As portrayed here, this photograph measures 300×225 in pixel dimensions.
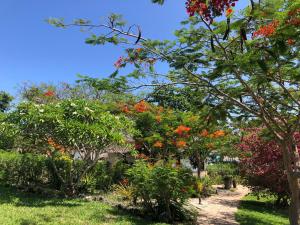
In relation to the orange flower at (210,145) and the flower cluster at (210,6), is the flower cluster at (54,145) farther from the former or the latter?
the flower cluster at (210,6)

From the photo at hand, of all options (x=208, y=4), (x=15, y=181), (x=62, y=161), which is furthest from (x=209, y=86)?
(x=15, y=181)

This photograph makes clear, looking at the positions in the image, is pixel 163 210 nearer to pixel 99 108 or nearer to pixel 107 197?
pixel 107 197

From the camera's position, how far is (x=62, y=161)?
1410cm

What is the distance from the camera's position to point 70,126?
37.2ft

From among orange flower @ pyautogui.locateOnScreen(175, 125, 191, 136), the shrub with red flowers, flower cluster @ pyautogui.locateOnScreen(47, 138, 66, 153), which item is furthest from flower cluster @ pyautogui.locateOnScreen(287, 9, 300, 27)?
orange flower @ pyautogui.locateOnScreen(175, 125, 191, 136)

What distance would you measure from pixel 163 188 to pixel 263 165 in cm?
680

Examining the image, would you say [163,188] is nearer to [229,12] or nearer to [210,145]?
[229,12]

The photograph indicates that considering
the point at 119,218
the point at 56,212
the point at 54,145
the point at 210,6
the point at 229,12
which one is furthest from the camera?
the point at 54,145

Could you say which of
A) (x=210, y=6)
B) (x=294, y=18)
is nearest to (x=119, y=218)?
(x=210, y=6)

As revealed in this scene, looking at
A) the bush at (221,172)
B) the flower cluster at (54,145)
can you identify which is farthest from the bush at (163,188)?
the bush at (221,172)

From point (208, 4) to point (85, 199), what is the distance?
9.20 m

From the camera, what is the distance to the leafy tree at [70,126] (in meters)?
11.5

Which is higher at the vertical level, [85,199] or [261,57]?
[261,57]

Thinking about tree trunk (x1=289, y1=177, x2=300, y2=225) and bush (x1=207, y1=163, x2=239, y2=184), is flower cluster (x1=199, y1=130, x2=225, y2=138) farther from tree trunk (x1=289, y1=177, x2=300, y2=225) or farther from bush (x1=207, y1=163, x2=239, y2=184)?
bush (x1=207, y1=163, x2=239, y2=184)
